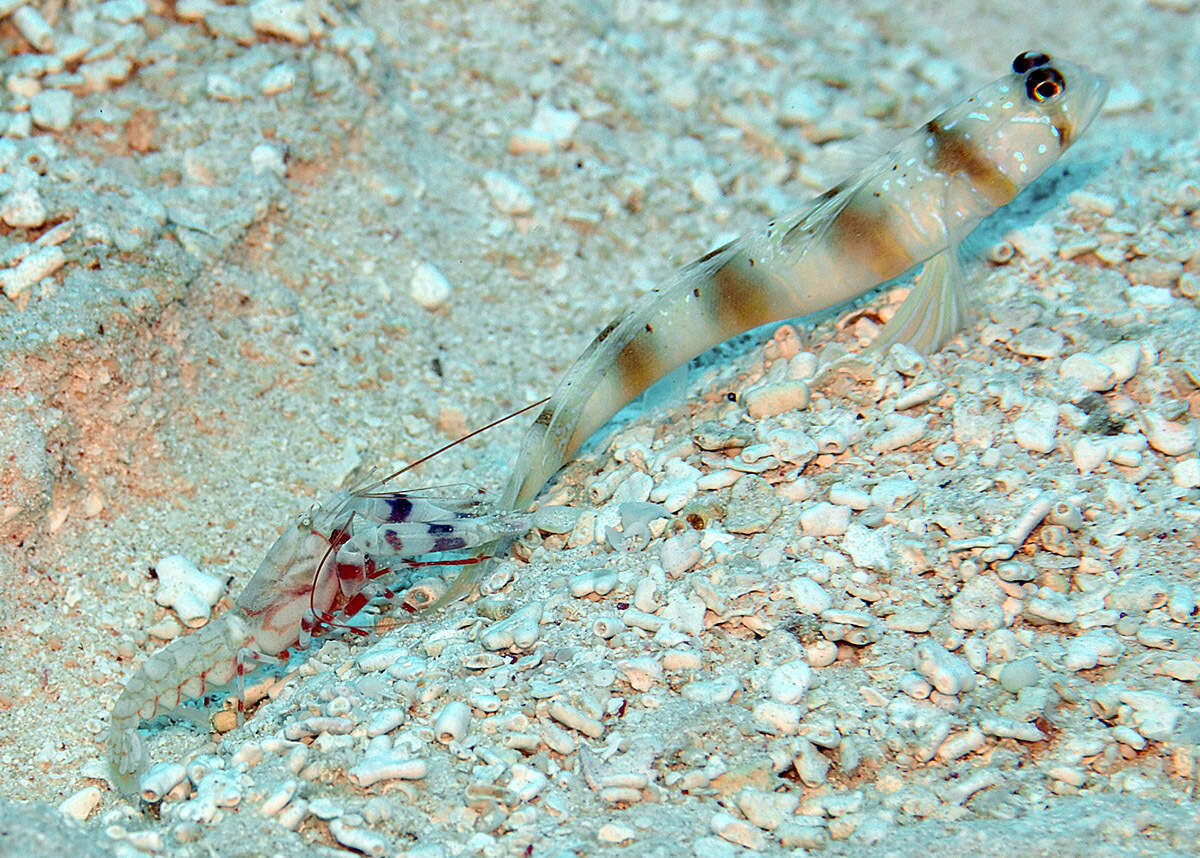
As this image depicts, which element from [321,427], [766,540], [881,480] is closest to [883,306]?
[881,480]

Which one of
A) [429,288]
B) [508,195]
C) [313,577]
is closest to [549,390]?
[429,288]

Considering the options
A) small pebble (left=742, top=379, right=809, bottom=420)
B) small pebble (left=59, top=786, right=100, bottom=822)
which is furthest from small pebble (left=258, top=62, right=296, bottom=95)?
small pebble (left=59, top=786, right=100, bottom=822)

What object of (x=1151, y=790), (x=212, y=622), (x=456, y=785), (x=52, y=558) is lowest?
(x=1151, y=790)

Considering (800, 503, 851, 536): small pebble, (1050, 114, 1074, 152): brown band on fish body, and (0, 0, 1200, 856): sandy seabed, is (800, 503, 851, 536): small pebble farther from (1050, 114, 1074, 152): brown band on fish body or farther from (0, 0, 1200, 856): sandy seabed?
(1050, 114, 1074, 152): brown band on fish body

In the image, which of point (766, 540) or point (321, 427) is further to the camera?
point (321, 427)

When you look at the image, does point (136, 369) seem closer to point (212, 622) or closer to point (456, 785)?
point (212, 622)

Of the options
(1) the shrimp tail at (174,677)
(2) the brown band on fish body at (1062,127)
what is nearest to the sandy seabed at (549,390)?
(1) the shrimp tail at (174,677)
